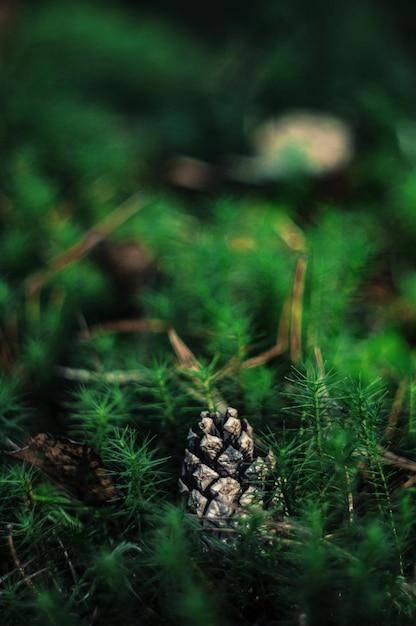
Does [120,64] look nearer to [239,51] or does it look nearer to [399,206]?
[239,51]

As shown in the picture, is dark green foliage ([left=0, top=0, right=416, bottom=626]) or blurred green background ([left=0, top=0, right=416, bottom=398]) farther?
A: blurred green background ([left=0, top=0, right=416, bottom=398])

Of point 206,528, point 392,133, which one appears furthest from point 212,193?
point 206,528

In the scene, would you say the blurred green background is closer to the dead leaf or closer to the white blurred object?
the white blurred object

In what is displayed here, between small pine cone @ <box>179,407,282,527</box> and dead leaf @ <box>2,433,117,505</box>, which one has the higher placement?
small pine cone @ <box>179,407,282,527</box>

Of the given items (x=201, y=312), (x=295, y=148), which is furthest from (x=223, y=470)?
(x=295, y=148)

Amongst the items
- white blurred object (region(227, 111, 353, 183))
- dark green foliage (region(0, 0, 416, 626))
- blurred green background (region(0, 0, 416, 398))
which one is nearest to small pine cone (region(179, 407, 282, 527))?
dark green foliage (region(0, 0, 416, 626))

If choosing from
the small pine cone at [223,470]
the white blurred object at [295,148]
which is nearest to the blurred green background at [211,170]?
the white blurred object at [295,148]
